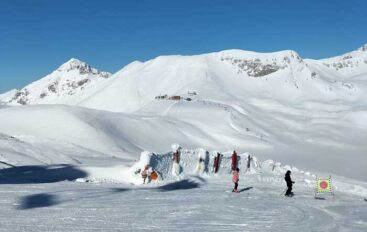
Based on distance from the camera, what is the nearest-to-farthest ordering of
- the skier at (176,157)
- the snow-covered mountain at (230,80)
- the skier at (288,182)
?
1. the skier at (288,182)
2. the skier at (176,157)
3. the snow-covered mountain at (230,80)

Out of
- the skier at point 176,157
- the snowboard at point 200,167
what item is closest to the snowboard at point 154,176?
the skier at point 176,157

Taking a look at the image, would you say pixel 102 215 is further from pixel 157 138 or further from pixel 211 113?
pixel 211 113

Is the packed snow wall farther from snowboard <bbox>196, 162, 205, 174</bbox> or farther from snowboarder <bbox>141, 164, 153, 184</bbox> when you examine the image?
snowboarder <bbox>141, 164, 153, 184</bbox>

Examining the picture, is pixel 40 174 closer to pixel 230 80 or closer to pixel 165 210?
pixel 165 210

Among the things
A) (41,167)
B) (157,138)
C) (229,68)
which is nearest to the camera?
(41,167)

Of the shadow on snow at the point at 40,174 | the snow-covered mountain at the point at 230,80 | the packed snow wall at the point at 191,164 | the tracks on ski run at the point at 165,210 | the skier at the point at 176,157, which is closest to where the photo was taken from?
the tracks on ski run at the point at 165,210

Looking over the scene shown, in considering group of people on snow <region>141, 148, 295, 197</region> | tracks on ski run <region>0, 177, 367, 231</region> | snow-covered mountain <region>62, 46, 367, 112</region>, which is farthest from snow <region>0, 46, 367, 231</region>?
snow-covered mountain <region>62, 46, 367, 112</region>

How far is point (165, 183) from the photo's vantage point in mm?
29234

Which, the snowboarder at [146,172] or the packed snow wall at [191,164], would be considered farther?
the packed snow wall at [191,164]

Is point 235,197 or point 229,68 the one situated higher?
point 229,68

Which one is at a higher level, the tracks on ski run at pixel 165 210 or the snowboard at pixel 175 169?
the snowboard at pixel 175 169

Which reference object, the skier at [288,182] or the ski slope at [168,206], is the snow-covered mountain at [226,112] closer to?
the ski slope at [168,206]

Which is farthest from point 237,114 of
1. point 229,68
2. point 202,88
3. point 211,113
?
point 229,68

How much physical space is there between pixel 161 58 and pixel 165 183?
142 m
